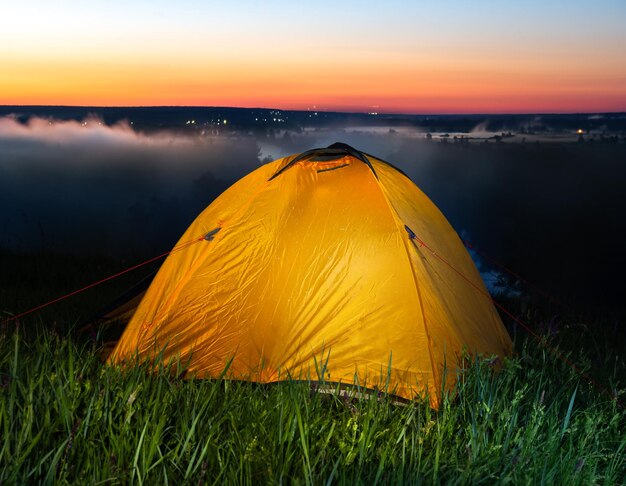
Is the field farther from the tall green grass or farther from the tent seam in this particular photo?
the tent seam

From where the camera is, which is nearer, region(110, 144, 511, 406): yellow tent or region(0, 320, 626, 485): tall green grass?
region(0, 320, 626, 485): tall green grass

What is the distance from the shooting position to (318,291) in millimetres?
5543

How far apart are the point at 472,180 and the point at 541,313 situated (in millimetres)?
60741

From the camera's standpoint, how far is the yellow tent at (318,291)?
538 centimetres

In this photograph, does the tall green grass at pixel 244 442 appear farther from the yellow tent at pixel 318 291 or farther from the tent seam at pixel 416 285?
the yellow tent at pixel 318 291

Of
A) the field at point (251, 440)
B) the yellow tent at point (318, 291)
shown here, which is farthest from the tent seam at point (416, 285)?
A: the field at point (251, 440)

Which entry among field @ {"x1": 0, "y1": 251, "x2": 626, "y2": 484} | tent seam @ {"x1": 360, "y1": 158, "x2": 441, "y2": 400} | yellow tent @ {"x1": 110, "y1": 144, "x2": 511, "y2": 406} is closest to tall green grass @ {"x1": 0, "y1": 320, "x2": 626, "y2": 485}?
field @ {"x1": 0, "y1": 251, "x2": 626, "y2": 484}

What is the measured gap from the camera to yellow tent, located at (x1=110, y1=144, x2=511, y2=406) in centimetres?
538

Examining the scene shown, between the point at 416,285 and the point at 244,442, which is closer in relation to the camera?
the point at 244,442

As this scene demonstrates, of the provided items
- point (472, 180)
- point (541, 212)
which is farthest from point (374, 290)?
point (472, 180)

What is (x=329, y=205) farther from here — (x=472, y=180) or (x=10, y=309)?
(x=472, y=180)

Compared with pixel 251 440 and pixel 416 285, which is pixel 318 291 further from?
pixel 251 440

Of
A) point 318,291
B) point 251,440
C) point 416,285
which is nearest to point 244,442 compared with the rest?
point 251,440

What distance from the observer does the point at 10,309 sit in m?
8.90
